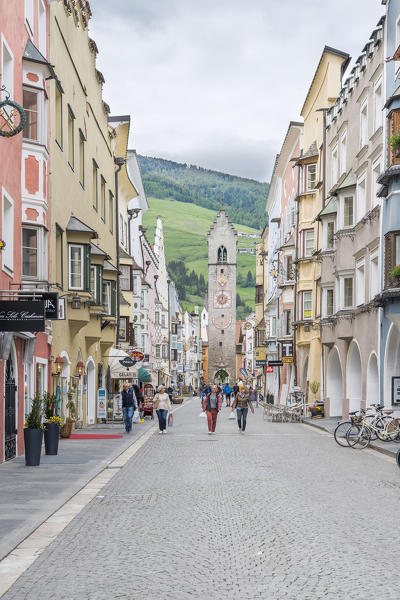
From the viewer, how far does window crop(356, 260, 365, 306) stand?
1364 inches

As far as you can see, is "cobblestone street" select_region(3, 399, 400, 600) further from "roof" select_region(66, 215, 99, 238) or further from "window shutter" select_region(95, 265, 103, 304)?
"window shutter" select_region(95, 265, 103, 304)

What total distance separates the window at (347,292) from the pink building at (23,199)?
52.7 ft

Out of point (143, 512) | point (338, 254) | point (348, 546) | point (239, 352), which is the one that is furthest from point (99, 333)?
point (239, 352)

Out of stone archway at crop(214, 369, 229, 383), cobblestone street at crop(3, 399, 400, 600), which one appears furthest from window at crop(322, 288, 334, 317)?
stone archway at crop(214, 369, 229, 383)

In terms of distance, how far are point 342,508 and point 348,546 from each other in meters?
2.89

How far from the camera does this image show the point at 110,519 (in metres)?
11.0

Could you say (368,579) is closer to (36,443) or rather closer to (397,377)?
(36,443)

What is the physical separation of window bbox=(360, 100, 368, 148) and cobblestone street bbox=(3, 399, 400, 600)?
62.8 ft

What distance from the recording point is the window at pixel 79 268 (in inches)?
1099

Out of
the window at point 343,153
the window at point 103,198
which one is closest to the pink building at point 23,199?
the window at point 103,198

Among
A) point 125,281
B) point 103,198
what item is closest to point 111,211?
point 103,198

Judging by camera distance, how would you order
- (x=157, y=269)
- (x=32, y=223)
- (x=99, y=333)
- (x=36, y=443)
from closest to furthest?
(x=36, y=443) → (x=32, y=223) → (x=99, y=333) → (x=157, y=269)

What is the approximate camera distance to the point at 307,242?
49.8 meters

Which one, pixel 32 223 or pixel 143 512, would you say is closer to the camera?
pixel 143 512
